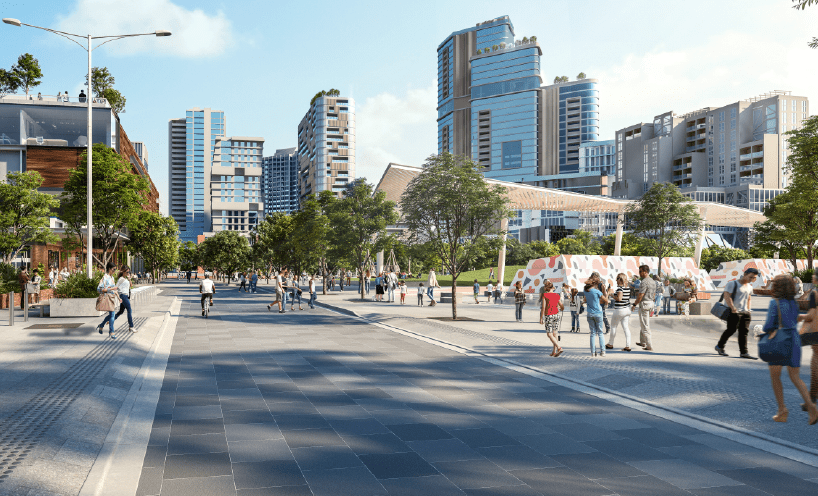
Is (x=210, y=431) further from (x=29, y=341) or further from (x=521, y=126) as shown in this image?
(x=521, y=126)

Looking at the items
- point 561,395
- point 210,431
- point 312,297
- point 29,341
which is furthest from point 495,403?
point 312,297

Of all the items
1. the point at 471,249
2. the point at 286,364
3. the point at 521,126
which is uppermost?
the point at 521,126

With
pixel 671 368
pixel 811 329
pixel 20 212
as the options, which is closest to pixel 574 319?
pixel 671 368

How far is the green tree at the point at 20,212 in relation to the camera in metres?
27.7

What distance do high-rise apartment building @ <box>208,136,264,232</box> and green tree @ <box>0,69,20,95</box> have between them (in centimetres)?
11292

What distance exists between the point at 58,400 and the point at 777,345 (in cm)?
842

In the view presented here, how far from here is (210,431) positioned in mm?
6117

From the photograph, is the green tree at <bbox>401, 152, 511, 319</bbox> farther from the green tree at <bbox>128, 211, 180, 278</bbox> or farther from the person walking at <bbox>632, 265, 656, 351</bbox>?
the green tree at <bbox>128, 211, 180, 278</bbox>

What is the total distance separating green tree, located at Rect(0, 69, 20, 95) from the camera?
6141cm

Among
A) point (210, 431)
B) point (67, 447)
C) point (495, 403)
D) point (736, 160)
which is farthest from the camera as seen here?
point (736, 160)

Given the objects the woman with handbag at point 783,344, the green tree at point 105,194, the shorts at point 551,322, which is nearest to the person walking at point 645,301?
the shorts at point 551,322

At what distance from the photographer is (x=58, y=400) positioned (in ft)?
23.2

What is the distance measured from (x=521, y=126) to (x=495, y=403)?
181 meters

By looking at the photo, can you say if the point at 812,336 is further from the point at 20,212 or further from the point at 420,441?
the point at 20,212
